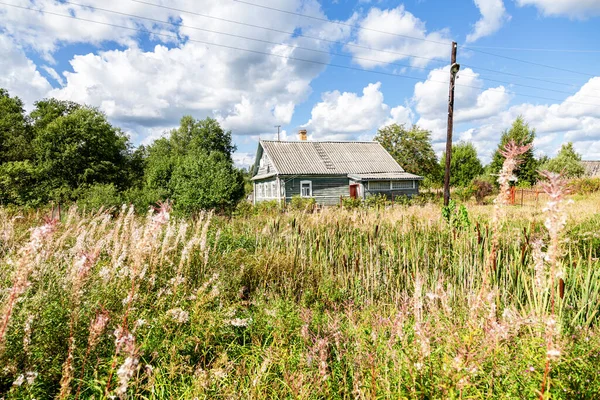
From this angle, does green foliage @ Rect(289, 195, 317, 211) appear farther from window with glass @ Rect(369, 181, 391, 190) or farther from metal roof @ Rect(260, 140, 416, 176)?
window with glass @ Rect(369, 181, 391, 190)

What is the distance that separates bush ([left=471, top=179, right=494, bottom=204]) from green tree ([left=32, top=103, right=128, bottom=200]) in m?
30.0

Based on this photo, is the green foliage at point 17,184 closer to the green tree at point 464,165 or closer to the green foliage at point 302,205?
the green foliage at point 302,205

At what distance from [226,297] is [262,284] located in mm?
1018

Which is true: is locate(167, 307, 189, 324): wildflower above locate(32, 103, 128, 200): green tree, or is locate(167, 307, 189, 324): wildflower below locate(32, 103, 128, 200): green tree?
below

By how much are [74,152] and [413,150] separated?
123ft

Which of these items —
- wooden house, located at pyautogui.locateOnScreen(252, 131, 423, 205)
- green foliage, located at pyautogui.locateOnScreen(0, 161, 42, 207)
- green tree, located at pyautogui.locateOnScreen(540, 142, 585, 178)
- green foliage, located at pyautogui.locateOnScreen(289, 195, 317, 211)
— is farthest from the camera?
green tree, located at pyautogui.locateOnScreen(540, 142, 585, 178)

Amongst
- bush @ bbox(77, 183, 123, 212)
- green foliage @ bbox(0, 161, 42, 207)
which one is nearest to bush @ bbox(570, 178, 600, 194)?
bush @ bbox(77, 183, 123, 212)

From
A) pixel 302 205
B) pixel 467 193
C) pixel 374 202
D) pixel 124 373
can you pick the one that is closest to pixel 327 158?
pixel 467 193

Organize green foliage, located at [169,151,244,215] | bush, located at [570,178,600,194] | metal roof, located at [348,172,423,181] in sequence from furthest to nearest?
metal roof, located at [348,172,423,181] < bush, located at [570,178,600,194] < green foliage, located at [169,151,244,215]

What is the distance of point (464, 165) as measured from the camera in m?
39.8

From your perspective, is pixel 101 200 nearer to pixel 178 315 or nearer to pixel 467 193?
pixel 178 315

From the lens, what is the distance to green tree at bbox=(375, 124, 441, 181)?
142ft

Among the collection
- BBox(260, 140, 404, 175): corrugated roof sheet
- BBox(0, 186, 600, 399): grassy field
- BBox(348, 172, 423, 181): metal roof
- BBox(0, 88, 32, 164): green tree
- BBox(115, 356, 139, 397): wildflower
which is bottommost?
BBox(0, 186, 600, 399): grassy field

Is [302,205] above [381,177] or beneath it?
beneath
